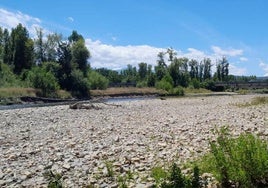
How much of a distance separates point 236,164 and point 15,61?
97457 mm

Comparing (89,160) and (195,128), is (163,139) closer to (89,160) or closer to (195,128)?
(195,128)

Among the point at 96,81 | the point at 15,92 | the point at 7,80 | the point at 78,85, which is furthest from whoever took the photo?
the point at 96,81

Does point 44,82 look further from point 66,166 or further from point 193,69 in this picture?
point 193,69

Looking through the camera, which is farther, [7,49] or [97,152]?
[7,49]

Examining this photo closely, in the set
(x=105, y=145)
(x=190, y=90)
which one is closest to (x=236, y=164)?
(x=105, y=145)

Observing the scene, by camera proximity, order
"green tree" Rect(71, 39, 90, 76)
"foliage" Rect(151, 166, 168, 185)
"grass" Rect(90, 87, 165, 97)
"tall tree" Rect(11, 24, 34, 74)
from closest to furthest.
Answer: "foliage" Rect(151, 166, 168, 185) → "grass" Rect(90, 87, 165, 97) → "green tree" Rect(71, 39, 90, 76) → "tall tree" Rect(11, 24, 34, 74)

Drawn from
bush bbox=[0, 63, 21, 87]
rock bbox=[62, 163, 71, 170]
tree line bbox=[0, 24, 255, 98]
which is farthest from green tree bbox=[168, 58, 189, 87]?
rock bbox=[62, 163, 71, 170]

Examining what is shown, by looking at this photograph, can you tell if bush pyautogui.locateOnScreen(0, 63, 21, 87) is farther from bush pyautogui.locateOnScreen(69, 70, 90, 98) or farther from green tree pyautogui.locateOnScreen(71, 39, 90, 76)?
green tree pyautogui.locateOnScreen(71, 39, 90, 76)

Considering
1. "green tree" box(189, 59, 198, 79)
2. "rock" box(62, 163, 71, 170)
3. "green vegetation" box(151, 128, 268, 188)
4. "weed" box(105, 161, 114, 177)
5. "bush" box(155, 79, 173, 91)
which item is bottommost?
"rock" box(62, 163, 71, 170)

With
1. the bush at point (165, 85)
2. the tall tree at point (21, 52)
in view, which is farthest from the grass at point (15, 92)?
the bush at point (165, 85)

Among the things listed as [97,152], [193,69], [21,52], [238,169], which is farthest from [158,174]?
[193,69]

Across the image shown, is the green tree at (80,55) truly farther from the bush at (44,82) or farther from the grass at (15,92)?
the grass at (15,92)

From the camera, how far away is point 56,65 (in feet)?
282

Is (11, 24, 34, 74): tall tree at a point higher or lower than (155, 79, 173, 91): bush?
higher
